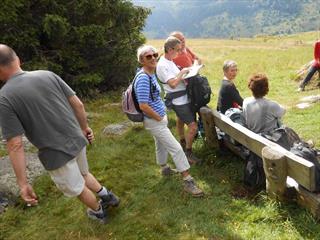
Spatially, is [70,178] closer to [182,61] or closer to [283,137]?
Result: [283,137]

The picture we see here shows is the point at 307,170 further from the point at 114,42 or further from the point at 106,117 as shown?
the point at 114,42

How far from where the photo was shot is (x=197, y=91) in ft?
24.6

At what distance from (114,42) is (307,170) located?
11018 mm

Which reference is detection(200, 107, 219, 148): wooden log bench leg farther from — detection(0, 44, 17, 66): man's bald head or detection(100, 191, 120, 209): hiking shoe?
detection(0, 44, 17, 66): man's bald head

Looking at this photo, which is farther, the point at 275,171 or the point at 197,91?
the point at 197,91

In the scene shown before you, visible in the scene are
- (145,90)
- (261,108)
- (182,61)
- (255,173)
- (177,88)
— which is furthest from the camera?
(182,61)

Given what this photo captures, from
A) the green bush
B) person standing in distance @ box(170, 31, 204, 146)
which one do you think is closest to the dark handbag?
person standing in distance @ box(170, 31, 204, 146)

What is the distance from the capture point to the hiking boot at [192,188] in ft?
21.3

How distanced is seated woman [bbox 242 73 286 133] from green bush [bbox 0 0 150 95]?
24.7ft

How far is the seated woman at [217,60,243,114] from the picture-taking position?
25.5 feet

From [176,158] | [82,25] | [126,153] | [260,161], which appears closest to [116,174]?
[126,153]

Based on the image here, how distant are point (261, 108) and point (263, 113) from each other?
0.30 feet

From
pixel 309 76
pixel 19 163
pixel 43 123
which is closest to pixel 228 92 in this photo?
pixel 43 123

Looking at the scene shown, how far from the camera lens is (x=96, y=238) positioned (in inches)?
226
